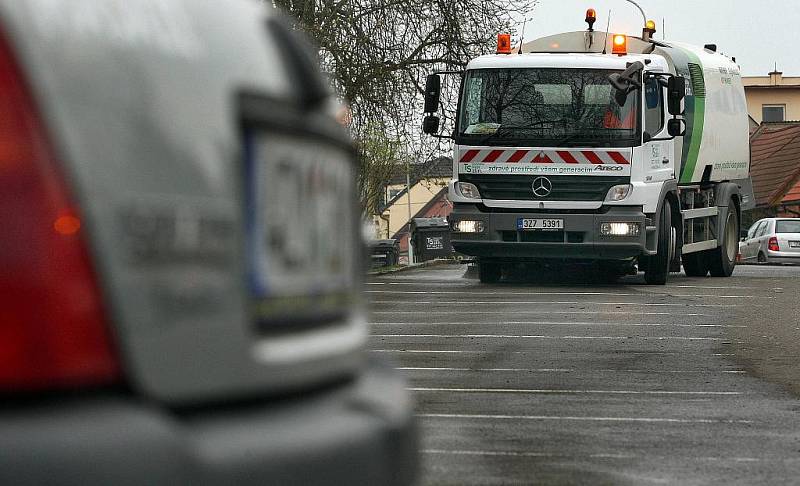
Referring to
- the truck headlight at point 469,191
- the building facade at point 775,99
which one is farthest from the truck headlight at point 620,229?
the building facade at point 775,99

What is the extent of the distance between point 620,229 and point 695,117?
3422 millimetres

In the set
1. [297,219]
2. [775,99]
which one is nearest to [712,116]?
[297,219]

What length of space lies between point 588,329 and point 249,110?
1182 centimetres

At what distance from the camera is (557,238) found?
19.9 metres

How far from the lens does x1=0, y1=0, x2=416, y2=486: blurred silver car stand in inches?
78.1

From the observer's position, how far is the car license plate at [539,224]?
65.1 feet

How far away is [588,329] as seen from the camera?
45.9 ft

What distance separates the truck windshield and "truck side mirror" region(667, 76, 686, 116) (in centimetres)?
53

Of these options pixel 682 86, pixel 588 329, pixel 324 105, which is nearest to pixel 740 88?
pixel 682 86

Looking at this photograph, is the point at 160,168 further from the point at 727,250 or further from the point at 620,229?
the point at 727,250

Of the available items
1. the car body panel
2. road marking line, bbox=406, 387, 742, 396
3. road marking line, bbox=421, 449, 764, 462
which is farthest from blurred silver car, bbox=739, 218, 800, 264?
the car body panel

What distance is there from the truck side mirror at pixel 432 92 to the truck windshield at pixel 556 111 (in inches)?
29.7

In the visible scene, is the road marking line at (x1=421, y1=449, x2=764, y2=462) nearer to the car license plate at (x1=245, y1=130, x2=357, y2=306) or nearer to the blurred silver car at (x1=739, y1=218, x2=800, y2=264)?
the car license plate at (x1=245, y1=130, x2=357, y2=306)

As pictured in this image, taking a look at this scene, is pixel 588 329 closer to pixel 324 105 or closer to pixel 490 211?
pixel 490 211
